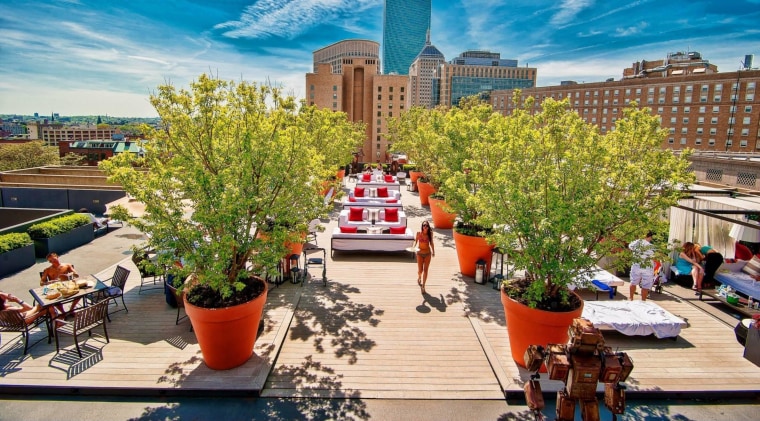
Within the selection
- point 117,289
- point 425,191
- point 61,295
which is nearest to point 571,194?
point 117,289

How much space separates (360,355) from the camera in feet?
21.0

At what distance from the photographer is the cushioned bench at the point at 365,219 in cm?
1348

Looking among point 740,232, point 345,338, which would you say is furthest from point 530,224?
point 740,232

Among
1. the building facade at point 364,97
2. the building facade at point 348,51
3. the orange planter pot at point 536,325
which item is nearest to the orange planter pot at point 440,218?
the orange planter pot at point 536,325

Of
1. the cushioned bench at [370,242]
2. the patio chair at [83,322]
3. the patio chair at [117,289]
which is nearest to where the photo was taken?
the patio chair at [83,322]

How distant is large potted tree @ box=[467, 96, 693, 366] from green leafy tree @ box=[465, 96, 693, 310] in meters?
0.01

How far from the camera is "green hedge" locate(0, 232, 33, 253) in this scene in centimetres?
1089

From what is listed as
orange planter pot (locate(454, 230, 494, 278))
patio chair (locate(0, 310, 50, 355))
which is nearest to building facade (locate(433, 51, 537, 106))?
orange planter pot (locate(454, 230, 494, 278))

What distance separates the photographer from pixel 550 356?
12.9ft

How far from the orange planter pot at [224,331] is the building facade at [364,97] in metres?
63.9

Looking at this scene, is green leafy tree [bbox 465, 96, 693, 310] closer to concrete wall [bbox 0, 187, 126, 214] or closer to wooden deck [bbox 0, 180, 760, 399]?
wooden deck [bbox 0, 180, 760, 399]

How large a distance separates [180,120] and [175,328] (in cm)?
361

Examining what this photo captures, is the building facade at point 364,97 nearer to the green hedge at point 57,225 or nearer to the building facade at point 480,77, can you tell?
the green hedge at point 57,225

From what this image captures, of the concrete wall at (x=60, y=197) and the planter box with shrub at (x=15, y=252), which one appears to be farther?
the concrete wall at (x=60, y=197)
